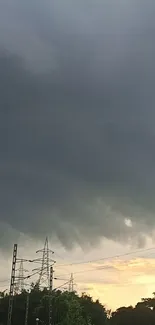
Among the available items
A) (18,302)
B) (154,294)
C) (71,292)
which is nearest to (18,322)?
(18,302)

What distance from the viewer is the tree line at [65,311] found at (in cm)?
11099

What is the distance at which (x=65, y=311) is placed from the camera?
4675 inches

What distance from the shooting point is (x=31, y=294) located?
5477 inches

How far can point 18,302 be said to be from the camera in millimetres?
136000

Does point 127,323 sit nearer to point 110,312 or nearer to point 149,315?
point 149,315

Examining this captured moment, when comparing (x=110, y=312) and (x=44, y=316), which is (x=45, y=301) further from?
(x=110, y=312)

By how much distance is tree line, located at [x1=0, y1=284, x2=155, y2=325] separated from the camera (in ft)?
364

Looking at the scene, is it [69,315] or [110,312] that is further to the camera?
[110,312]

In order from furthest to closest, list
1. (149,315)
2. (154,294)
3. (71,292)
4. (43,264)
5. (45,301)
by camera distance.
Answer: (154,294)
(149,315)
(45,301)
(71,292)
(43,264)

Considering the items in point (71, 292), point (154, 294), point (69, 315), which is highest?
point (154, 294)

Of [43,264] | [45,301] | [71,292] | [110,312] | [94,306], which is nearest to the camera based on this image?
[43,264]

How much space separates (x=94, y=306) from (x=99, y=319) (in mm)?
7966

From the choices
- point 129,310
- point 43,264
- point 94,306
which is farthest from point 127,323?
point 43,264

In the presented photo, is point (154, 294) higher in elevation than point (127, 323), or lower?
higher
